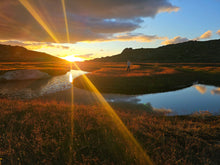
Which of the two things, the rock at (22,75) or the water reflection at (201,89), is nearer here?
the water reflection at (201,89)

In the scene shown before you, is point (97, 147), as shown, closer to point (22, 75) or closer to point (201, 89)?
point (201, 89)

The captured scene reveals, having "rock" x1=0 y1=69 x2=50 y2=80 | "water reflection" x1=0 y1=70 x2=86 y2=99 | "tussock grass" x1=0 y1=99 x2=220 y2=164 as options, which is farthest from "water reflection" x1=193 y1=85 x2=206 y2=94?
"rock" x1=0 y1=69 x2=50 y2=80

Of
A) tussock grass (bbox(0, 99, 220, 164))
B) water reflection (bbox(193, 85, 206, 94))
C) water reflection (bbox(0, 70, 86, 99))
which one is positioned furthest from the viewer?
water reflection (bbox(193, 85, 206, 94))

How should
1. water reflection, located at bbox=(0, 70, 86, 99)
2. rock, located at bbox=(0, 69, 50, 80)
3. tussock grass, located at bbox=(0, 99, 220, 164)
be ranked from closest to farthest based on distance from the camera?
tussock grass, located at bbox=(0, 99, 220, 164) → water reflection, located at bbox=(0, 70, 86, 99) → rock, located at bbox=(0, 69, 50, 80)

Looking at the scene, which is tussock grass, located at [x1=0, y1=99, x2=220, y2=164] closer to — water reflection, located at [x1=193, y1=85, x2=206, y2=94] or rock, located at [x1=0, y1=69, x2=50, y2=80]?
water reflection, located at [x1=193, y1=85, x2=206, y2=94]

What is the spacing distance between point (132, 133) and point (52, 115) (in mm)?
4692

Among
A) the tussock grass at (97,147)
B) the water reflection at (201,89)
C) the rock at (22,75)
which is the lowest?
the water reflection at (201,89)

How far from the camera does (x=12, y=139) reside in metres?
4.95

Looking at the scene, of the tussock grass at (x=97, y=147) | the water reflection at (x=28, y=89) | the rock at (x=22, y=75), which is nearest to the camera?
the tussock grass at (x=97, y=147)

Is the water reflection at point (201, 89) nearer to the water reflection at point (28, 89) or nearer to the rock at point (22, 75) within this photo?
the water reflection at point (28, 89)

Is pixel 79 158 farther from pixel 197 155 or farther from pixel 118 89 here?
pixel 118 89

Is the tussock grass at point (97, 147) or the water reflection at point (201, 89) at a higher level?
the tussock grass at point (97, 147)

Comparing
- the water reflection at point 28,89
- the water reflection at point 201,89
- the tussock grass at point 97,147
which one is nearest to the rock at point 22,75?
the water reflection at point 28,89

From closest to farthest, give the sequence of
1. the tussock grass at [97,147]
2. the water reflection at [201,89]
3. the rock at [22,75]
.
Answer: the tussock grass at [97,147] < the water reflection at [201,89] < the rock at [22,75]
